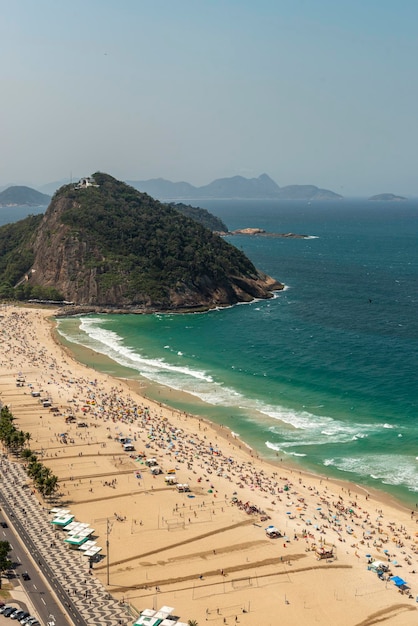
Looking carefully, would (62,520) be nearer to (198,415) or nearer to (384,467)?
(198,415)

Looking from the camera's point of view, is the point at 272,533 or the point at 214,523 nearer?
the point at 272,533

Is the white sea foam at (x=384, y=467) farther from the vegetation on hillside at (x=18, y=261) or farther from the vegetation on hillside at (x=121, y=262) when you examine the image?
the vegetation on hillside at (x=18, y=261)

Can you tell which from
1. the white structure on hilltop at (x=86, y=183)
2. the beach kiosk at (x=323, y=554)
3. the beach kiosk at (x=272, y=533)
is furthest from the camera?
the white structure on hilltop at (x=86, y=183)

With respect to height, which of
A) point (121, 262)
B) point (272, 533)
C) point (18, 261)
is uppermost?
point (18, 261)

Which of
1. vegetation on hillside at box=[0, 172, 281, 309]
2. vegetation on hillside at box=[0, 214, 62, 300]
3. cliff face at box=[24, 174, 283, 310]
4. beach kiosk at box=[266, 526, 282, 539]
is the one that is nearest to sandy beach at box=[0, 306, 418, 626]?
beach kiosk at box=[266, 526, 282, 539]

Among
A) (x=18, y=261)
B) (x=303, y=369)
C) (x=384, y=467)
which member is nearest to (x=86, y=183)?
(x=18, y=261)

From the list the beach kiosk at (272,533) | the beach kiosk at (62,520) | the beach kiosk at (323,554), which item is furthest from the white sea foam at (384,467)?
the beach kiosk at (62,520)
